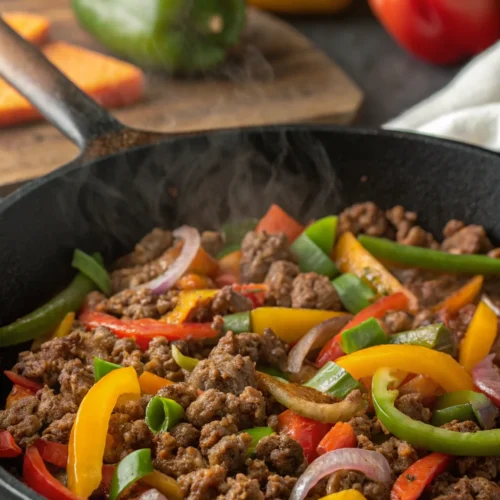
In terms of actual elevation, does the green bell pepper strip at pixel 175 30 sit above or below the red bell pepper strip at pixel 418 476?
above

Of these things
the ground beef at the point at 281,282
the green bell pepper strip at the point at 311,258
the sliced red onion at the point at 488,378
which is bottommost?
the sliced red onion at the point at 488,378

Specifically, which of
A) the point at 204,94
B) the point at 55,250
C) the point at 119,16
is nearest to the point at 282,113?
the point at 204,94

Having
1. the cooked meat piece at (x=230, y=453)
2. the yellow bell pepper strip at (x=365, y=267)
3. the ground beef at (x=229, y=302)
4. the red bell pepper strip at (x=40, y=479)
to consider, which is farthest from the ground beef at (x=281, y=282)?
the red bell pepper strip at (x=40, y=479)

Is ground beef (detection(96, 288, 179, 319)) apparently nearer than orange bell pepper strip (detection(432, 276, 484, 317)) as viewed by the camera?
Yes

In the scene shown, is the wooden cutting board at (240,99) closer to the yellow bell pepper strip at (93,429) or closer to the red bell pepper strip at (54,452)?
the yellow bell pepper strip at (93,429)

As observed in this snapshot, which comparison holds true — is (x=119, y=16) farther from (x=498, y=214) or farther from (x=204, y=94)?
(x=498, y=214)

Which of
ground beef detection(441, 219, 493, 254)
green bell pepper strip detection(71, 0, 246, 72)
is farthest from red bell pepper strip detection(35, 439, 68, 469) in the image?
green bell pepper strip detection(71, 0, 246, 72)

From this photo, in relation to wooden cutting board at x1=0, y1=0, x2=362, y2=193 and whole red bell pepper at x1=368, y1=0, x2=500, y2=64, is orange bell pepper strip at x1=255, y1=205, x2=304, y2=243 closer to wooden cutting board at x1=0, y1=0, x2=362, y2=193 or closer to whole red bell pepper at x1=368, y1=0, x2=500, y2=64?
wooden cutting board at x1=0, y1=0, x2=362, y2=193

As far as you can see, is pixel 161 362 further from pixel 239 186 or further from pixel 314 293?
pixel 239 186
